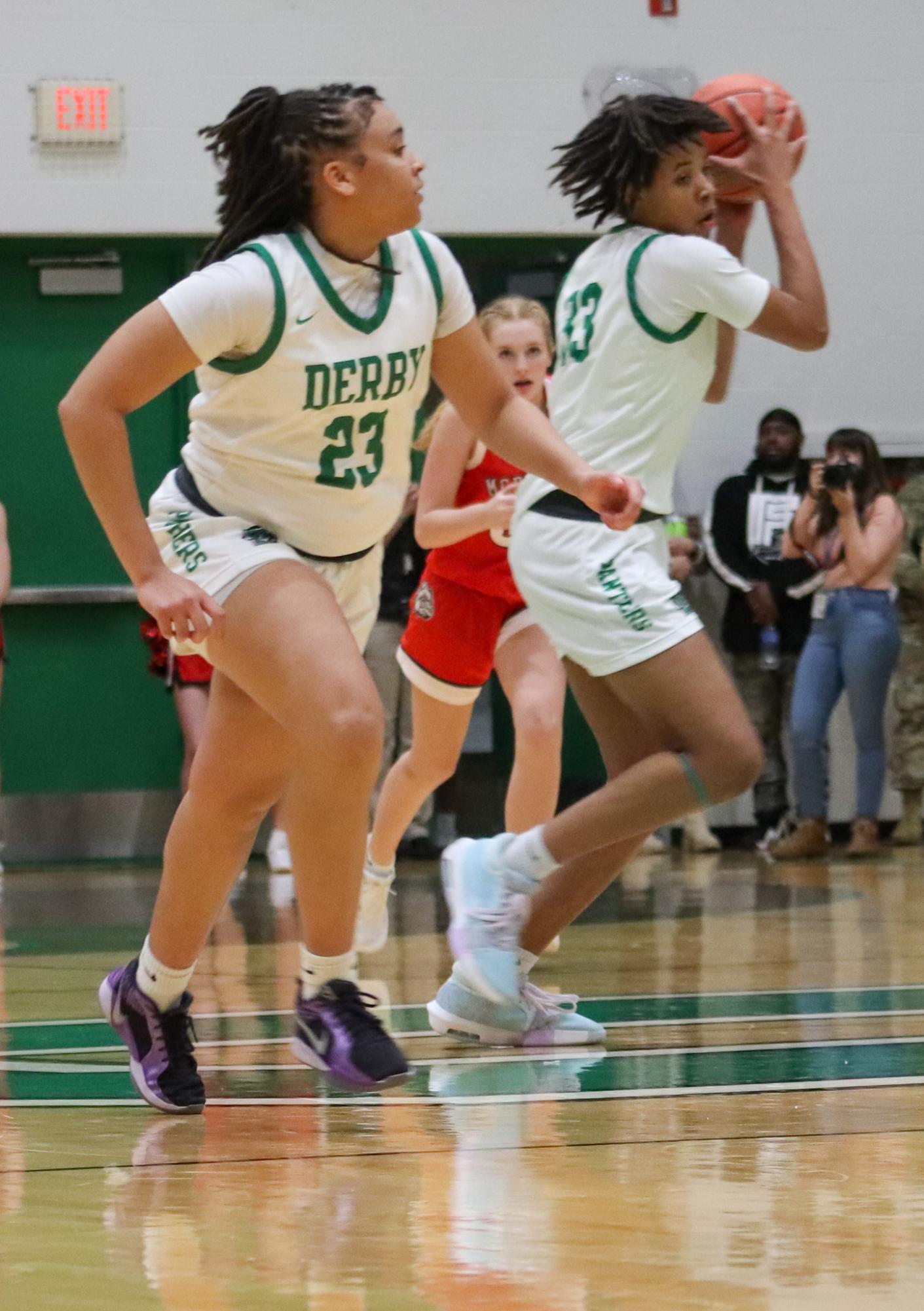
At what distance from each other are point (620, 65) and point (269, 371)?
6862 millimetres

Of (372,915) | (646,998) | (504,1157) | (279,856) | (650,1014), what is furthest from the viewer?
(279,856)

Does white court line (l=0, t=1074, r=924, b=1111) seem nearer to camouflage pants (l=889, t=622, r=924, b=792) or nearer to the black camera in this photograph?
the black camera

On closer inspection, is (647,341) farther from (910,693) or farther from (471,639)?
(910,693)

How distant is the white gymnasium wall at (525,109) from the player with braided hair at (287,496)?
6.09 m

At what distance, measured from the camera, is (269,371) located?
295 cm

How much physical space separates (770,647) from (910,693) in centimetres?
72

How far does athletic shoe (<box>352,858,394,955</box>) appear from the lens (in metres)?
5.07

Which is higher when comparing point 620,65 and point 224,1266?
point 620,65

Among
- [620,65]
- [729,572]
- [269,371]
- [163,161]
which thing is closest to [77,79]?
[163,161]

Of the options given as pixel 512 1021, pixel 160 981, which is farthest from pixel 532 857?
pixel 160 981

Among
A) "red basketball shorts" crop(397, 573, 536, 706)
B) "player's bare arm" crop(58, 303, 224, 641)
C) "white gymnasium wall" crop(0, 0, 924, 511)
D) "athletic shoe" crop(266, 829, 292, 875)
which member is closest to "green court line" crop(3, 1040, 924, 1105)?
"player's bare arm" crop(58, 303, 224, 641)

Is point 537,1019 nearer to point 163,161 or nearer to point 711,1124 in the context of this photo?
point 711,1124

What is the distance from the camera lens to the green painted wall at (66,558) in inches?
359

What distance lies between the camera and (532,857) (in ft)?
11.9
